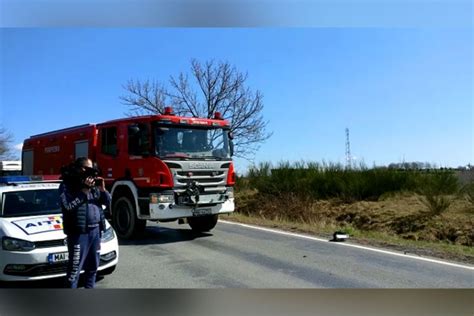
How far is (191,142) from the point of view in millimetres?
10445

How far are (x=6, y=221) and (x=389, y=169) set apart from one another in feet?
53.5

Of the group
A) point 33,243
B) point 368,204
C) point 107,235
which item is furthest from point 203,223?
point 368,204

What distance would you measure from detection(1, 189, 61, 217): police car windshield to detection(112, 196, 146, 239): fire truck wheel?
2.94m

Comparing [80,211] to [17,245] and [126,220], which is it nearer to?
[17,245]

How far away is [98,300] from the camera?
227 inches

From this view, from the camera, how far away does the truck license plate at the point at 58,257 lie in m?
6.02

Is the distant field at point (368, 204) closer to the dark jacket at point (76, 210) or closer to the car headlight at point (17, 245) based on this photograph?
the dark jacket at point (76, 210)

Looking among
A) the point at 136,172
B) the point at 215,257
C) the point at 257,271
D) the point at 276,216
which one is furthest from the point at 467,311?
the point at 276,216

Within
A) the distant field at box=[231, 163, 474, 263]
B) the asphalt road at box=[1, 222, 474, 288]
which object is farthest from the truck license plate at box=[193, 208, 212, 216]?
the distant field at box=[231, 163, 474, 263]

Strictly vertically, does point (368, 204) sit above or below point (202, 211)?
below

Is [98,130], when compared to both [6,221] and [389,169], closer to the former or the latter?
[6,221]

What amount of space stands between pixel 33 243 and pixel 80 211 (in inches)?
45.7

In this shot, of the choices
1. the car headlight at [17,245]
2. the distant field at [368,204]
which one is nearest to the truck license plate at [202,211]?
the distant field at [368,204]

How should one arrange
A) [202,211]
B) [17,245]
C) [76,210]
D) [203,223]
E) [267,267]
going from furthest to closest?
1. [203,223]
2. [202,211]
3. [267,267]
4. [17,245]
5. [76,210]
